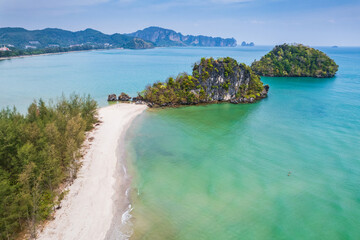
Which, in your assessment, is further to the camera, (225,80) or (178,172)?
(225,80)

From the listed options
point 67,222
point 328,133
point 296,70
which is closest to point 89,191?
point 67,222

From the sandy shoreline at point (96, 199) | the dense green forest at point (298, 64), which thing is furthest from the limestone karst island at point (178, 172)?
the dense green forest at point (298, 64)

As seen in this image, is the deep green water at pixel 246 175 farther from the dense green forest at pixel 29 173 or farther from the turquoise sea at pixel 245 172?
the dense green forest at pixel 29 173

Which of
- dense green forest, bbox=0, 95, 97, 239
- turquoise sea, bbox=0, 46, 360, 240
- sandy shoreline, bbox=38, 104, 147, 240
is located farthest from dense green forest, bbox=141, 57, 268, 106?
dense green forest, bbox=0, 95, 97, 239

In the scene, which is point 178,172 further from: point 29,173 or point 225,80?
point 225,80

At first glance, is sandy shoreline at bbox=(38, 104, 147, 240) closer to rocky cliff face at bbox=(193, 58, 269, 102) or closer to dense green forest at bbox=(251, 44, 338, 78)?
rocky cliff face at bbox=(193, 58, 269, 102)

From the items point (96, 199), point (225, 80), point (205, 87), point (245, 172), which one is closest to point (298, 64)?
point (225, 80)
